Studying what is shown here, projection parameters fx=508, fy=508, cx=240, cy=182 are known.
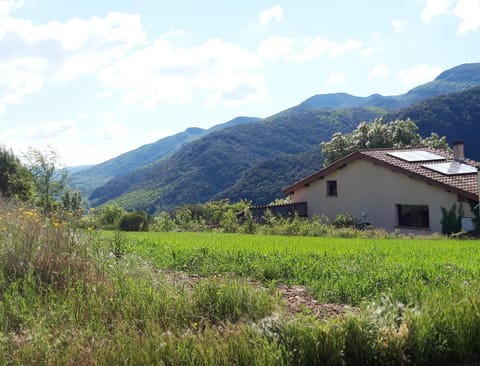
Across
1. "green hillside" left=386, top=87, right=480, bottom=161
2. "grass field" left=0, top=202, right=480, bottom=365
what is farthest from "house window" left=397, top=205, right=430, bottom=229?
"green hillside" left=386, top=87, right=480, bottom=161

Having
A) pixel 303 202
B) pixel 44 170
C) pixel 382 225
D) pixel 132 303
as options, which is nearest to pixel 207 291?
pixel 132 303

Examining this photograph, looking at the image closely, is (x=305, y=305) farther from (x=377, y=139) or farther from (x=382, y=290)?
(x=377, y=139)

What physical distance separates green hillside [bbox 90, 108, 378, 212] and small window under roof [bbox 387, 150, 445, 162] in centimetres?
8184

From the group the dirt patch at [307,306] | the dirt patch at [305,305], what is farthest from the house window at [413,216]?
the dirt patch at [307,306]

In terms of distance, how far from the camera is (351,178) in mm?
29781

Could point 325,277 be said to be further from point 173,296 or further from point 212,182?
point 212,182

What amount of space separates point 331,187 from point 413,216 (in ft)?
20.5

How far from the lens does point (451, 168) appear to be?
26281 mm

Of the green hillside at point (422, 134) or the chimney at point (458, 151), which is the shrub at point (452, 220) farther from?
the green hillside at point (422, 134)

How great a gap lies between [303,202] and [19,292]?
27432mm

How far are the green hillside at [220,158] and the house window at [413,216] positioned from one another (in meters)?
84.4

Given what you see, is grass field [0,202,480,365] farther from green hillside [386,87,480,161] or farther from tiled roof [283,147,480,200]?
green hillside [386,87,480,161]

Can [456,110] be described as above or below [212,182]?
above

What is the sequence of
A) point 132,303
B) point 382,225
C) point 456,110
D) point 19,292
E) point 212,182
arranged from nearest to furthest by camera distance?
point 132,303
point 19,292
point 382,225
point 456,110
point 212,182
